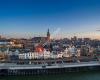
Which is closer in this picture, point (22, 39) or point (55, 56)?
point (55, 56)

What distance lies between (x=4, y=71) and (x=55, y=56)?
5450 millimetres

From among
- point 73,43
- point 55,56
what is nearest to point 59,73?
point 55,56

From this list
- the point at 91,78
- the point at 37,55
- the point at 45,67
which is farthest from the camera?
the point at 37,55

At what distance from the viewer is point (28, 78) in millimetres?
9477

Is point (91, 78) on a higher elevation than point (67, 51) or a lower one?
lower

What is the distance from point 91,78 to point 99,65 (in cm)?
260

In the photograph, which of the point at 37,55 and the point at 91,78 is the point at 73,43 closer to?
the point at 37,55

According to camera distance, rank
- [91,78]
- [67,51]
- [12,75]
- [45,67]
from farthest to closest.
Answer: [67,51] < [45,67] < [12,75] < [91,78]

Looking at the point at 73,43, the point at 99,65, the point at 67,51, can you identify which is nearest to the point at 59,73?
the point at 99,65

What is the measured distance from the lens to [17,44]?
20469mm

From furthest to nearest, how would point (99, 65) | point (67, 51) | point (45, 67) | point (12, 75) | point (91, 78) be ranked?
point (67, 51) → point (99, 65) → point (45, 67) → point (12, 75) → point (91, 78)

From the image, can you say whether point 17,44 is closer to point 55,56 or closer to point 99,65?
point 55,56

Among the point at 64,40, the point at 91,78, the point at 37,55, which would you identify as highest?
the point at 64,40

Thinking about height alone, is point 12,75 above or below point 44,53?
below
